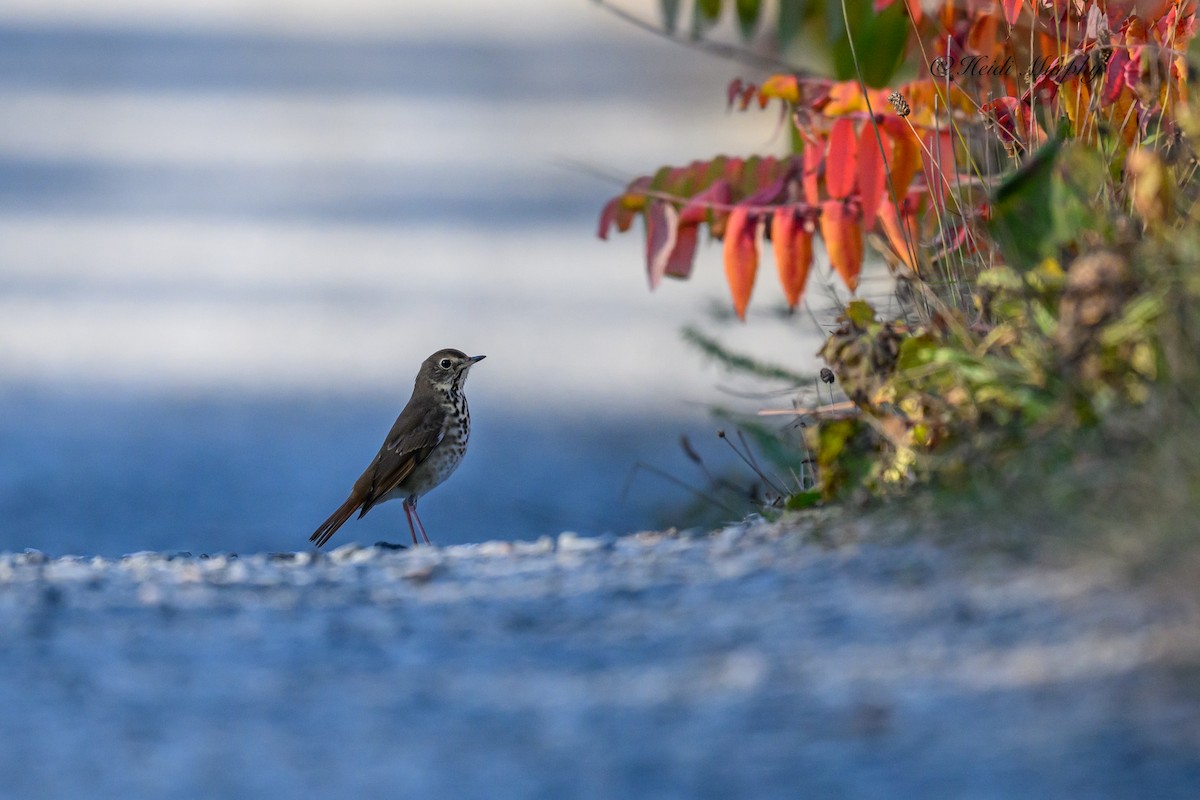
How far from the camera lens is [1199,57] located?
281 centimetres

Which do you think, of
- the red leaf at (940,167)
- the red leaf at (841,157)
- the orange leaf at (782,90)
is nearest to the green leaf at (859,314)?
the red leaf at (940,167)

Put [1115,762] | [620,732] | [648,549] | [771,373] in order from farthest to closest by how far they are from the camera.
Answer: [771,373] < [648,549] < [620,732] < [1115,762]

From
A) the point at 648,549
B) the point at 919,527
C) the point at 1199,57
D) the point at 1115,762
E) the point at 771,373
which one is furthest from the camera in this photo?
the point at 771,373

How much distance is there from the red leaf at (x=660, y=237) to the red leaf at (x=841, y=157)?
1.81 feet

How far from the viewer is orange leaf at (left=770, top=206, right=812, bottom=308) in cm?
397

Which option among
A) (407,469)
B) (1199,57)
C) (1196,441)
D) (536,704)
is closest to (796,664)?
(536,704)

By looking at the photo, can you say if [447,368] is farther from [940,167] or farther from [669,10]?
[940,167]

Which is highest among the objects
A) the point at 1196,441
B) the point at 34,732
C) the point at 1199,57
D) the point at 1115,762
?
the point at 1199,57

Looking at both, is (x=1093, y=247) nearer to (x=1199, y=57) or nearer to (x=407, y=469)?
(x=1199, y=57)

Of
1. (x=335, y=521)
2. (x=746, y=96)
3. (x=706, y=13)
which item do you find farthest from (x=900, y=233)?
(x=335, y=521)

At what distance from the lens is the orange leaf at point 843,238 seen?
12.9 ft

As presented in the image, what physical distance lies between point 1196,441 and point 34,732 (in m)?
1.60

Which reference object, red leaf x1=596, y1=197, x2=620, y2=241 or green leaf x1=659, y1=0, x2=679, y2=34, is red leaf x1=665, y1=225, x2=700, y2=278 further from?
green leaf x1=659, y1=0, x2=679, y2=34

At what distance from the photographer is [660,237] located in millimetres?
4262
